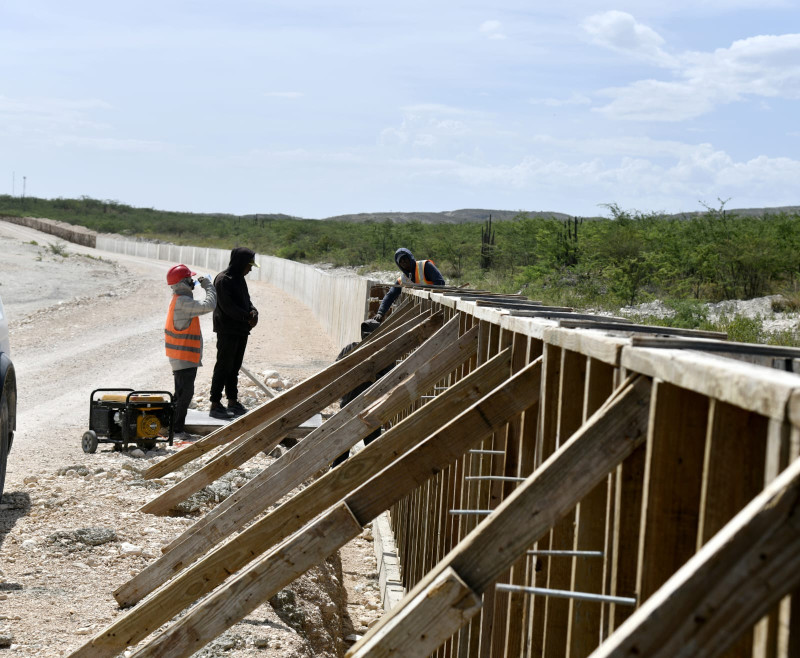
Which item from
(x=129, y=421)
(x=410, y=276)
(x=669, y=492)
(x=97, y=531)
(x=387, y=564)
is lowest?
(x=387, y=564)

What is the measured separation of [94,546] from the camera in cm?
678

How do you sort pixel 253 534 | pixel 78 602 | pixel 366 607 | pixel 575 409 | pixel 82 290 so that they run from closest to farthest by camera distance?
pixel 575 409 < pixel 253 534 < pixel 78 602 < pixel 366 607 < pixel 82 290

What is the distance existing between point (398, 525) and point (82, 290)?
3211 centimetres

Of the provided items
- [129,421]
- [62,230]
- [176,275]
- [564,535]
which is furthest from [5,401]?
[62,230]

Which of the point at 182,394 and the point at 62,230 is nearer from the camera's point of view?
the point at 182,394

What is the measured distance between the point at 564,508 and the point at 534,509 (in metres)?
0.07

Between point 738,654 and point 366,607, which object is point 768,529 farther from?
point 366,607

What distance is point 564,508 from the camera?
7.78 ft

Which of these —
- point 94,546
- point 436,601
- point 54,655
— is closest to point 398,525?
point 94,546

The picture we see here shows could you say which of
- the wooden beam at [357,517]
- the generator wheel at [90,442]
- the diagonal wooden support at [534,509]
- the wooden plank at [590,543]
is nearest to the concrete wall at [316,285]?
the generator wheel at [90,442]

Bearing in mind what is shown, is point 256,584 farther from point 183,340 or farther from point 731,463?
point 183,340

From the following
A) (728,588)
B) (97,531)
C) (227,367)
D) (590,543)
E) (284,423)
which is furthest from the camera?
(227,367)

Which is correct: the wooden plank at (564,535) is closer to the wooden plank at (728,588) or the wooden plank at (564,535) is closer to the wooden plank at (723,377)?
the wooden plank at (723,377)

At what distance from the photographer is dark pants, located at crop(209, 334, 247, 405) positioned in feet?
39.5
